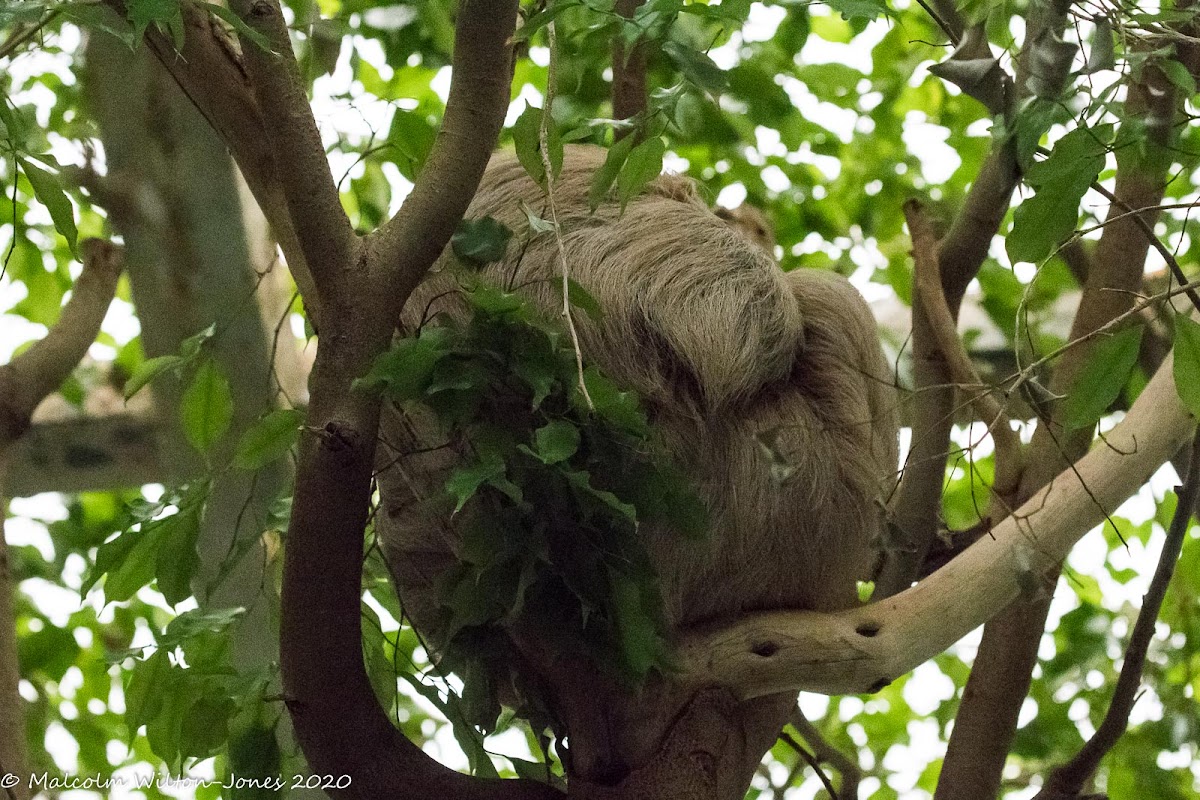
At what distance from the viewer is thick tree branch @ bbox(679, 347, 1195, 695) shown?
2670mm

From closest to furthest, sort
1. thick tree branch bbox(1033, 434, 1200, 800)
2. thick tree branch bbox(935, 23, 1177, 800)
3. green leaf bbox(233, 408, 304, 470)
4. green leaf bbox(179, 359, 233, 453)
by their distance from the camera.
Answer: green leaf bbox(233, 408, 304, 470), thick tree branch bbox(1033, 434, 1200, 800), green leaf bbox(179, 359, 233, 453), thick tree branch bbox(935, 23, 1177, 800)

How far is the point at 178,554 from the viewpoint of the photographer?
288 centimetres

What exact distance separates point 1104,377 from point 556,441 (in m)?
1.00

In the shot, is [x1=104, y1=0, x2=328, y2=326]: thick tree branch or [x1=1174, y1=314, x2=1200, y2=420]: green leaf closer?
[x1=1174, y1=314, x2=1200, y2=420]: green leaf

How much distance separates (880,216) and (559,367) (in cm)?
409

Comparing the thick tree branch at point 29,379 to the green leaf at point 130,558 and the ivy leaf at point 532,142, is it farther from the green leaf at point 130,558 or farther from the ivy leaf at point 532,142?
Result: the ivy leaf at point 532,142

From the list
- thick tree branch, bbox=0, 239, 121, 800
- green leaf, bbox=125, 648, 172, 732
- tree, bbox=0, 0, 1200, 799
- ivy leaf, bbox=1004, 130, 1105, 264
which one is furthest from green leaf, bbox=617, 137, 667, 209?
thick tree branch, bbox=0, 239, 121, 800

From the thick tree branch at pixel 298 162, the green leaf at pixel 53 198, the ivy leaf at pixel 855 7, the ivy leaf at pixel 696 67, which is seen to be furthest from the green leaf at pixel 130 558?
the ivy leaf at pixel 855 7

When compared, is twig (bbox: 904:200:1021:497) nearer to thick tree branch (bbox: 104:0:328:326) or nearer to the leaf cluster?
the leaf cluster

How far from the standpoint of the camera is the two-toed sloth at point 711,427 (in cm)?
275

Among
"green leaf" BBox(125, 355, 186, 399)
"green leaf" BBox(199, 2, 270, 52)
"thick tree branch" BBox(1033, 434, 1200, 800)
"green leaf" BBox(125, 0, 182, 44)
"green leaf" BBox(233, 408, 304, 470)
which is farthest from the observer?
"green leaf" BBox(125, 355, 186, 399)

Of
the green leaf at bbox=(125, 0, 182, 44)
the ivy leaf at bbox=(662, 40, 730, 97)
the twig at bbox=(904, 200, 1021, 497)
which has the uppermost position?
the twig at bbox=(904, 200, 1021, 497)

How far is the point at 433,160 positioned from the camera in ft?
7.52

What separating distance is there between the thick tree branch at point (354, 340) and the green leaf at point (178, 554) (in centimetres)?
63
